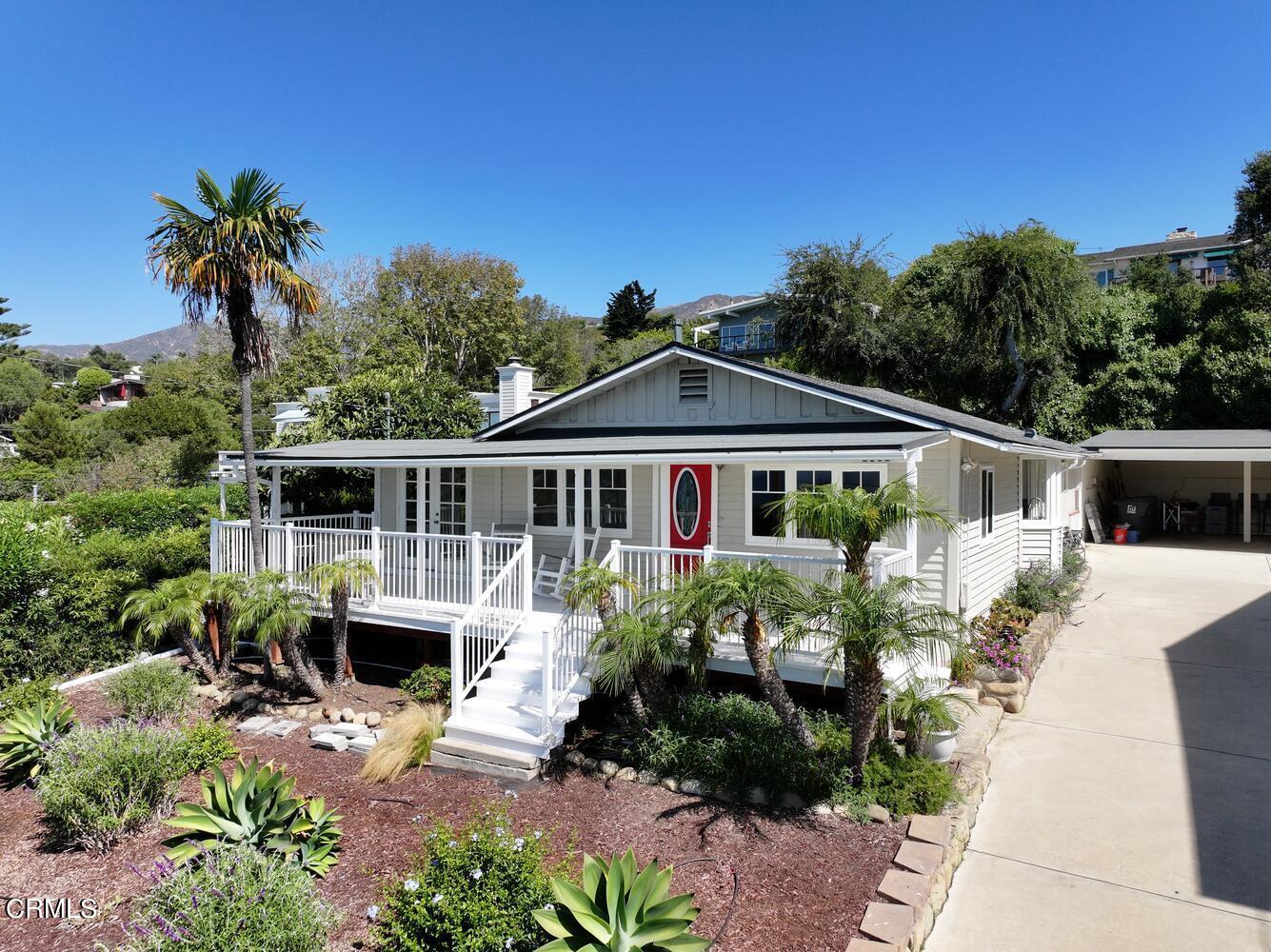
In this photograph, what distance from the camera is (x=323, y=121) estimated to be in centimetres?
2323

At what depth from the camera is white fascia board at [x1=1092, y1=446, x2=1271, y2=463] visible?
1906 centimetres

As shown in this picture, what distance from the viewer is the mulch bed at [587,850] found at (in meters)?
4.72

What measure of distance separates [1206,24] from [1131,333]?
17.6 metres

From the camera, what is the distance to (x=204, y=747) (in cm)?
711

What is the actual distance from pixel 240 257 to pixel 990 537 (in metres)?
12.3

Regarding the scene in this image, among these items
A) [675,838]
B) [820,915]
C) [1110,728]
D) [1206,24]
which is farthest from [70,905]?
[1206,24]

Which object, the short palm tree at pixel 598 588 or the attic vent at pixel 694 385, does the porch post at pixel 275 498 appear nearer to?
the attic vent at pixel 694 385

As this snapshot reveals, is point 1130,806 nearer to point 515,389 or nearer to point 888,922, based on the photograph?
point 888,922

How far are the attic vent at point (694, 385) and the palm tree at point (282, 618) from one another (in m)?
6.41

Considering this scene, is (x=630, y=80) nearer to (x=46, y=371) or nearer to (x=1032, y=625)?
(x=1032, y=625)

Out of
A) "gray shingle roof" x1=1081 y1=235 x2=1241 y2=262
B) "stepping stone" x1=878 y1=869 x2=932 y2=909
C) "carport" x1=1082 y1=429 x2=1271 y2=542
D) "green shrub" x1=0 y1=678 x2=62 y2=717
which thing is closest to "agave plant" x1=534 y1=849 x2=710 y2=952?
"stepping stone" x1=878 y1=869 x2=932 y2=909

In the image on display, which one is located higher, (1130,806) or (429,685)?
(429,685)

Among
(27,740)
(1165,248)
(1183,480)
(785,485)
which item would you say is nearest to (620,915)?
(785,485)

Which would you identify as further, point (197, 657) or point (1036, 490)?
point (1036, 490)
